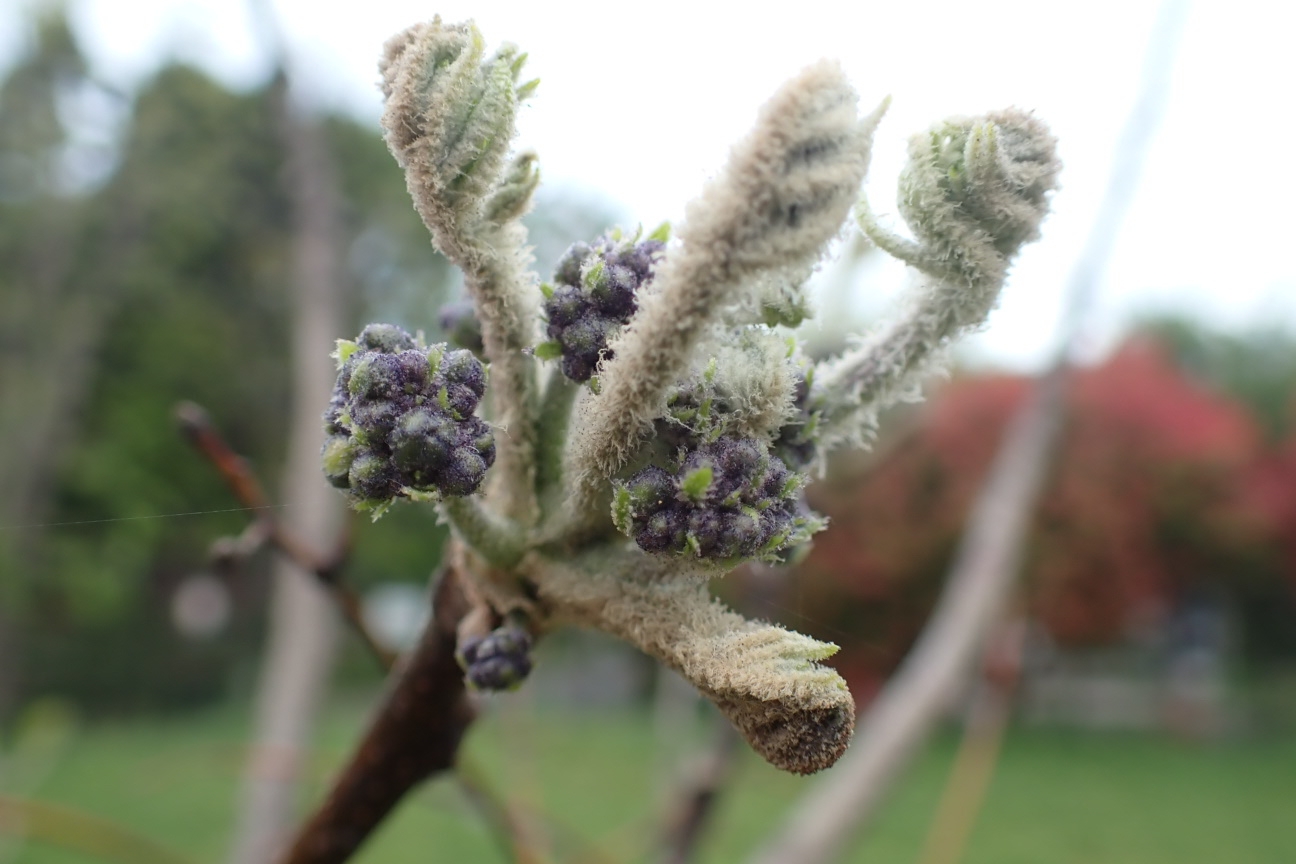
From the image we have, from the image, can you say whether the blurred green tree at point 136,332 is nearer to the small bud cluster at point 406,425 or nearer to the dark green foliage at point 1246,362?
the small bud cluster at point 406,425

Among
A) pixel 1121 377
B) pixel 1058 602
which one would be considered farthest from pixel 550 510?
pixel 1121 377

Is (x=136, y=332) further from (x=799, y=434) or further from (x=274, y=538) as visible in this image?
(x=799, y=434)

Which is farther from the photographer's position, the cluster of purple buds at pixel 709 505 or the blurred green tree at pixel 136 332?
the blurred green tree at pixel 136 332

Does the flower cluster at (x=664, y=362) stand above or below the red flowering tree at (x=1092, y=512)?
below

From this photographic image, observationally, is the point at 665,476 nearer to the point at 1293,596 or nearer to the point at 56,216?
the point at 56,216

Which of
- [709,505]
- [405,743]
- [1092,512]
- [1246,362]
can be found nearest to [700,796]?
[405,743]

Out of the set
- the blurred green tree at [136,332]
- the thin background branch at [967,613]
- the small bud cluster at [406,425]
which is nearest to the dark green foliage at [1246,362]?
the blurred green tree at [136,332]

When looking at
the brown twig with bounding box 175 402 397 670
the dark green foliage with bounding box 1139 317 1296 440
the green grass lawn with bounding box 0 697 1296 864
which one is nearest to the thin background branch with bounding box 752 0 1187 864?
the brown twig with bounding box 175 402 397 670
